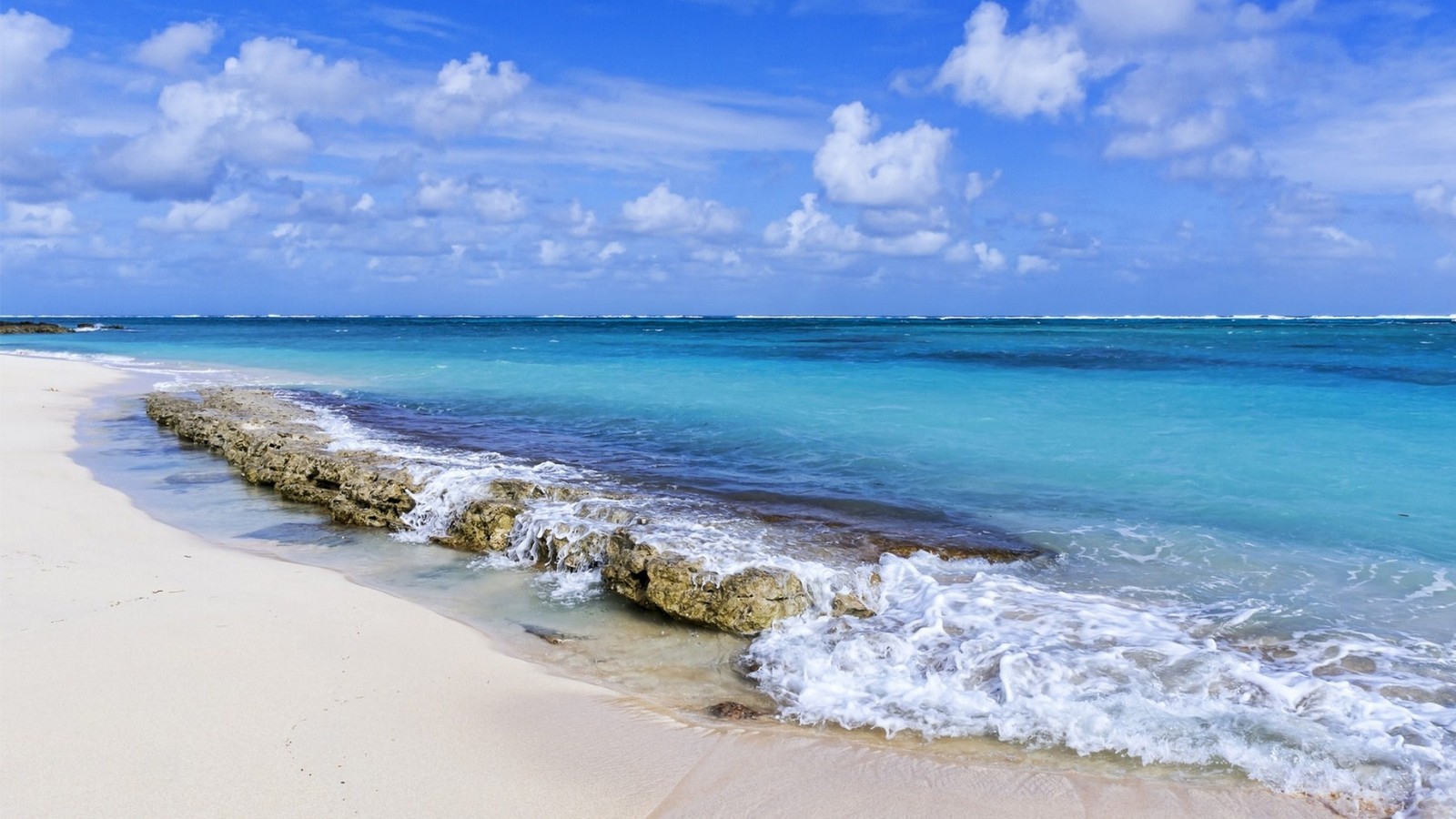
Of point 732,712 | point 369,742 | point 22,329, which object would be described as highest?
point 22,329

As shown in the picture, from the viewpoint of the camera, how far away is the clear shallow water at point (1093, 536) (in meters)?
4.20

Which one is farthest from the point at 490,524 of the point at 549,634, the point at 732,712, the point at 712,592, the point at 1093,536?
the point at 1093,536

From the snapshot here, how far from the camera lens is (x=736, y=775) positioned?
11.9 feet

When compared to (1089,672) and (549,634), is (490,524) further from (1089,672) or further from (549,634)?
(1089,672)

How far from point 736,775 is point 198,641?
325cm

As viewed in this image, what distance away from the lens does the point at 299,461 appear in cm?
949

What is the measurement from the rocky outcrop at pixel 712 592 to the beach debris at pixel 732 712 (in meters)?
1.03

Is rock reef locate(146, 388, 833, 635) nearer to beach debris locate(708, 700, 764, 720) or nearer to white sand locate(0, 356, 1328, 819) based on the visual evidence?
beach debris locate(708, 700, 764, 720)

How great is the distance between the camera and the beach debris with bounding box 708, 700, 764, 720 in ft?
13.9

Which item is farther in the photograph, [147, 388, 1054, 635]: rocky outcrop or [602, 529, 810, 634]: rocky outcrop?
[147, 388, 1054, 635]: rocky outcrop

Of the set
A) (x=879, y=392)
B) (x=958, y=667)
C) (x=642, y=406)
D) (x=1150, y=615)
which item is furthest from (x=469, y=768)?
(x=879, y=392)

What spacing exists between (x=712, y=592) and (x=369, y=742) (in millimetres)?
2416

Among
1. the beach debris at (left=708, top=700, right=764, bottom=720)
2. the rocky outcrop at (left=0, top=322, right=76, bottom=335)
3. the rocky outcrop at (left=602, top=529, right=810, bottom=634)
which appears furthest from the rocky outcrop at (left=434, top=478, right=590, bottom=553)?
the rocky outcrop at (left=0, top=322, right=76, bottom=335)

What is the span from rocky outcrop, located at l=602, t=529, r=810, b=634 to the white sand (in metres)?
1.16
